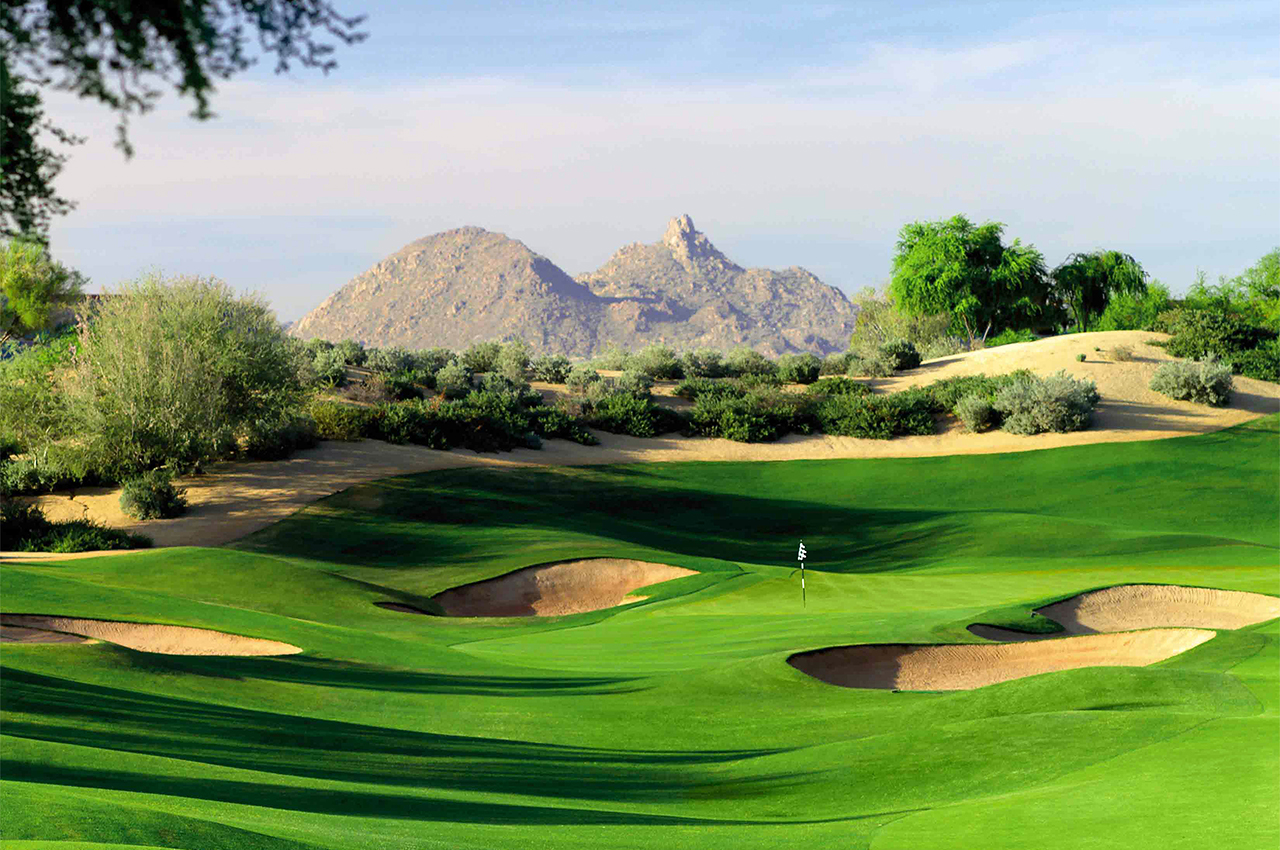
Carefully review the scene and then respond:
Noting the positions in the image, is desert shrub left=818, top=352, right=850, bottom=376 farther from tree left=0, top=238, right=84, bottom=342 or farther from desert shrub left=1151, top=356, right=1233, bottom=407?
tree left=0, top=238, right=84, bottom=342

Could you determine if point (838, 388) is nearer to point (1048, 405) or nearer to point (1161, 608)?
point (1048, 405)

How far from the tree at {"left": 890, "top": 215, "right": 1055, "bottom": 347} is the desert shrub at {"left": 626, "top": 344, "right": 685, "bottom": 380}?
19.8 metres

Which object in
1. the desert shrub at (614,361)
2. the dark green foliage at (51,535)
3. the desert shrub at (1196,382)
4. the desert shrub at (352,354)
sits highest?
the desert shrub at (352,354)

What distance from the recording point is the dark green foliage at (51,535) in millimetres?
24234

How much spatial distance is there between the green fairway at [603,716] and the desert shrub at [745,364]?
30.1 metres

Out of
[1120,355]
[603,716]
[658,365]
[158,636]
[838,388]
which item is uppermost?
[658,365]

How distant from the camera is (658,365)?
52.9m

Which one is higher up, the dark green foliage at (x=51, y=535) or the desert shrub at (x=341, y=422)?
the desert shrub at (x=341, y=422)

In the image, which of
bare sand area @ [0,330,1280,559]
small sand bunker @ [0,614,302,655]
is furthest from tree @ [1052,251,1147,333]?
small sand bunker @ [0,614,302,655]

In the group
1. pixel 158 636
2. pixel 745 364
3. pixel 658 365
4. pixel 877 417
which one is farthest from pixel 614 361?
pixel 158 636

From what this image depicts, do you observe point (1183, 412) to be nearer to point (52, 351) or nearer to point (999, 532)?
point (999, 532)

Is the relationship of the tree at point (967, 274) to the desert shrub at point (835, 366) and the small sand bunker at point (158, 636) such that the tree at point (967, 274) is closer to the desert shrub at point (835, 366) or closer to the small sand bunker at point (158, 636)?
the desert shrub at point (835, 366)

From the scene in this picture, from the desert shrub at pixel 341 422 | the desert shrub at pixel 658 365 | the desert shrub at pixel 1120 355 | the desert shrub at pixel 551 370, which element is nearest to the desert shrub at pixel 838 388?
the desert shrub at pixel 658 365

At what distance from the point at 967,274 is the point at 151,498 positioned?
50.9 meters
